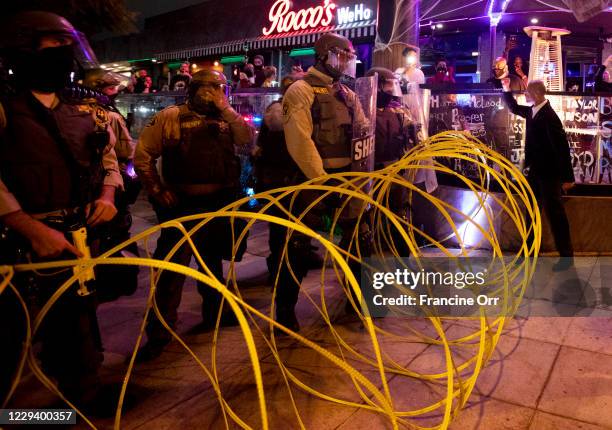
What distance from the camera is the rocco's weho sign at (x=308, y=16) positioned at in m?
15.2

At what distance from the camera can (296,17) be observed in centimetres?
1719

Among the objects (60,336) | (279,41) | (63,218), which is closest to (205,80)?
(63,218)

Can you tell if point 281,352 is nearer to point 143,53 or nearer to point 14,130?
point 14,130

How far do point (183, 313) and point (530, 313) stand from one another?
3260 millimetres

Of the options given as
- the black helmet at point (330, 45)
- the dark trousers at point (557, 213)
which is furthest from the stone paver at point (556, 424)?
the dark trousers at point (557, 213)

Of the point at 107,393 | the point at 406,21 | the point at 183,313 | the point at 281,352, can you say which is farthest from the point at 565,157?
the point at 107,393

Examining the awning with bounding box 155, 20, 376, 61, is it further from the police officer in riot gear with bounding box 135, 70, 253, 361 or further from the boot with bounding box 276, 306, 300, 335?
the boot with bounding box 276, 306, 300, 335

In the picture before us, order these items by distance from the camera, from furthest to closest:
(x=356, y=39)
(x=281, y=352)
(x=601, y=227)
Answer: (x=356, y=39), (x=601, y=227), (x=281, y=352)

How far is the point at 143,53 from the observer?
27.7m

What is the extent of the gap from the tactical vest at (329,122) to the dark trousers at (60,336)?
6.99ft

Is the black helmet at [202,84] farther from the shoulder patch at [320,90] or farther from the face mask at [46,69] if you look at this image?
the face mask at [46,69]

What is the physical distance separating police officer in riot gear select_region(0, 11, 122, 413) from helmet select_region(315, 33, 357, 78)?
1.91 metres

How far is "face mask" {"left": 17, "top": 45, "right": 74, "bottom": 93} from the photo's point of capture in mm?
2799

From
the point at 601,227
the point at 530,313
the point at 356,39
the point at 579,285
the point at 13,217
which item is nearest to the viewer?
the point at 13,217
